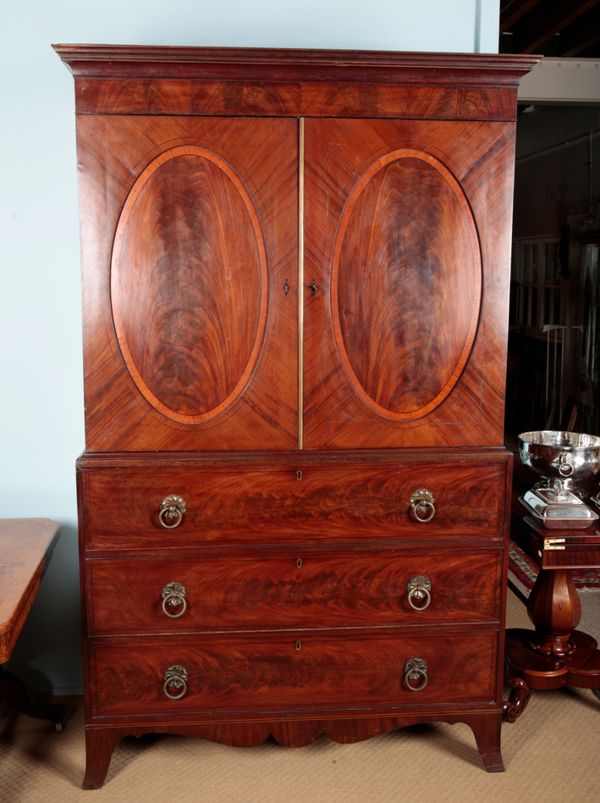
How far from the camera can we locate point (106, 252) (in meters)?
2.09

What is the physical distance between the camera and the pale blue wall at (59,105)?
8.04 feet

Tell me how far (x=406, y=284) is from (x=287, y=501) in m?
0.68

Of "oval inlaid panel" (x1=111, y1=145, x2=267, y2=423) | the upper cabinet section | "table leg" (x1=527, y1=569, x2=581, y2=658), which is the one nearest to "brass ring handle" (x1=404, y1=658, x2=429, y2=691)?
"table leg" (x1=527, y1=569, x2=581, y2=658)

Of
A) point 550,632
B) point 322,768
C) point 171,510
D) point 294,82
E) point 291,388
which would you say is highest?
point 294,82

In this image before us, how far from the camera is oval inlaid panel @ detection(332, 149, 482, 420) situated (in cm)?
213

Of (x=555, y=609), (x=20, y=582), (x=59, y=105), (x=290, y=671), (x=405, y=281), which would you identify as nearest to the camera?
(x=20, y=582)

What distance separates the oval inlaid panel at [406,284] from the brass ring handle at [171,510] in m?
0.57

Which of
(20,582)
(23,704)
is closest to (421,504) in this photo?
(20,582)

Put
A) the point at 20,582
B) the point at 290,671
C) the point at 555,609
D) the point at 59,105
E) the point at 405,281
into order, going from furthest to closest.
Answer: the point at 555,609 → the point at 59,105 → the point at 290,671 → the point at 405,281 → the point at 20,582

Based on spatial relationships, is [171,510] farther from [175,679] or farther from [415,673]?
[415,673]

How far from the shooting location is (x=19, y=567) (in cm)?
213

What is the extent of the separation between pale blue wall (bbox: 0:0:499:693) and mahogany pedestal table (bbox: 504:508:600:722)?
4.96ft

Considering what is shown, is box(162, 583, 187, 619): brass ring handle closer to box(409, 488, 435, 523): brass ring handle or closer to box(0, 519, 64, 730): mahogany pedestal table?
box(0, 519, 64, 730): mahogany pedestal table

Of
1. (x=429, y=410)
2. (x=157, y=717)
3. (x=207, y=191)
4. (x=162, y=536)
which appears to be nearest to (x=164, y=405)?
(x=162, y=536)
